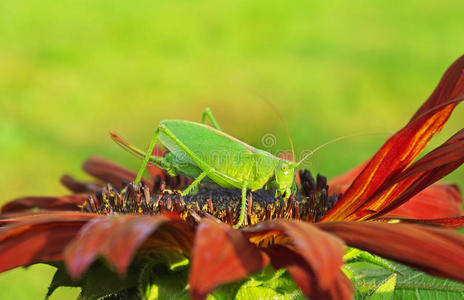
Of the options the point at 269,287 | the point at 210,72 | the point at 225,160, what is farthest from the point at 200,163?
the point at 210,72

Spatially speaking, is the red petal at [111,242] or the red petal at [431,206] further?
the red petal at [431,206]

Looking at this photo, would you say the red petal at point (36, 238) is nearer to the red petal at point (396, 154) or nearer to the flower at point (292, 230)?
the flower at point (292, 230)

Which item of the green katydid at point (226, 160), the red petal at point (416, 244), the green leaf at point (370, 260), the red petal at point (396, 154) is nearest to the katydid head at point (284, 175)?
the green katydid at point (226, 160)

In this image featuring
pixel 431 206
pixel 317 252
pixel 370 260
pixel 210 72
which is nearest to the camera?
pixel 317 252

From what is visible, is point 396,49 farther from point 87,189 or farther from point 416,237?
point 416,237

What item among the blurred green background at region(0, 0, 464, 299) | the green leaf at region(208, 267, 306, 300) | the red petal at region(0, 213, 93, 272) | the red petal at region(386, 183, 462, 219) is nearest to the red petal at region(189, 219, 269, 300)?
the green leaf at region(208, 267, 306, 300)

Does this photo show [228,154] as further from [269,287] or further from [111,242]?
[111,242]

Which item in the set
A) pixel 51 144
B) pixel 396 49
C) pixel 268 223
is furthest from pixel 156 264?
pixel 396 49

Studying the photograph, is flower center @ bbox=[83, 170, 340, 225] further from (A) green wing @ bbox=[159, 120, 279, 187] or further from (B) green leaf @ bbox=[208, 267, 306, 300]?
(B) green leaf @ bbox=[208, 267, 306, 300]
